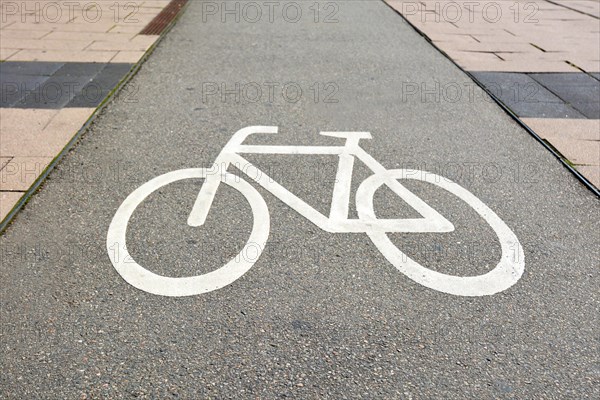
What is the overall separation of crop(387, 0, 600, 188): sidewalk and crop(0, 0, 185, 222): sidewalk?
443cm

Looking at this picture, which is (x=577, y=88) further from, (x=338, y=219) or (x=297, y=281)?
(x=297, y=281)

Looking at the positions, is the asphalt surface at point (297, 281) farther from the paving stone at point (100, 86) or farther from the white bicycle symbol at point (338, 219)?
the paving stone at point (100, 86)

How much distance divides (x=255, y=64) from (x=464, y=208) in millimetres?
4226

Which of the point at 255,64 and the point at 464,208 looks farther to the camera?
the point at 255,64

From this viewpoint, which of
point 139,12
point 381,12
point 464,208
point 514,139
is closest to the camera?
point 464,208

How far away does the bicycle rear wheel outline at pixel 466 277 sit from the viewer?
10.8ft

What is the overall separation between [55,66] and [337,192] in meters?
4.57

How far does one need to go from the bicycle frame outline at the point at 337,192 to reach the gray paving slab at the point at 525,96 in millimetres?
2155

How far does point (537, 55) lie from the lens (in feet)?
26.9

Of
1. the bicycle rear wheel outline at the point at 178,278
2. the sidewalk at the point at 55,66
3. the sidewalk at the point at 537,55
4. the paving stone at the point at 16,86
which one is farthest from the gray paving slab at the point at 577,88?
the paving stone at the point at 16,86

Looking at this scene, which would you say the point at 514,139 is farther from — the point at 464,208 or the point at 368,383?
the point at 368,383

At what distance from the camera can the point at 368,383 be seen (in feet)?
8.54

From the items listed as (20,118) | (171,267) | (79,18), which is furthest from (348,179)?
(79,18)

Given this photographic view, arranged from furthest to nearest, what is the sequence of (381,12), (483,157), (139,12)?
(381,12)
(139,12)
(483,157)
